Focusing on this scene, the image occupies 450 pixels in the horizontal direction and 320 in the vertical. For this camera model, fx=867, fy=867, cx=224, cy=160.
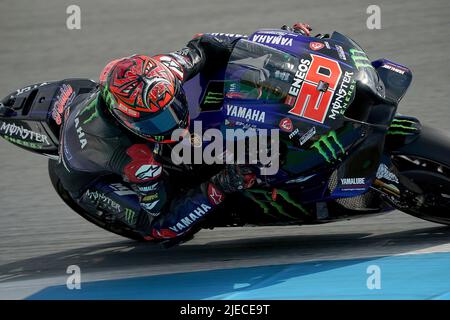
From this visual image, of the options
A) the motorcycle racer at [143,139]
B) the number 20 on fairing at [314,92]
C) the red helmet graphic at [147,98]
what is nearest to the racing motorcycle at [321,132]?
the number 20 on fairing at [314,92]

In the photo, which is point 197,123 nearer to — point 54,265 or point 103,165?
point 103,165

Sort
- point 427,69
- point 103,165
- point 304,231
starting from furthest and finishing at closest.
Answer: point 427,69 < point 304,231 < point 103,165

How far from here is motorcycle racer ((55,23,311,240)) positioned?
468cm

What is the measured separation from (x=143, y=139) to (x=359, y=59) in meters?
1.30

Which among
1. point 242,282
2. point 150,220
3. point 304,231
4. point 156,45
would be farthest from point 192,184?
point 156,45

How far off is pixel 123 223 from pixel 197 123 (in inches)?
36.9

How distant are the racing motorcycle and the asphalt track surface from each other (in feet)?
1.12

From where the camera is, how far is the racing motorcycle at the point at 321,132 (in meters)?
4.72

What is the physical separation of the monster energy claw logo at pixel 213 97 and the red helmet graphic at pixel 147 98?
30cm

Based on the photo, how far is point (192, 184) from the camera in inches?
207

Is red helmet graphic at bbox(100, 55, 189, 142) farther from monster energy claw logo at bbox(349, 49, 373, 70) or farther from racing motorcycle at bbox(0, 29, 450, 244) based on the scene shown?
monster energy claw logo at bbox(349, 49, 373, 70)

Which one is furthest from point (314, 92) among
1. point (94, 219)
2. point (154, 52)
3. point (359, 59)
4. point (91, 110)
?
point (154, 52)

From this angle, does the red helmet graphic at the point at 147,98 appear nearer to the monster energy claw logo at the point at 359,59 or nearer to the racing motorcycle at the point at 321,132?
the racing motorcycle at the point at 321,132

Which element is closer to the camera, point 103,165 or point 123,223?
point 103,165
